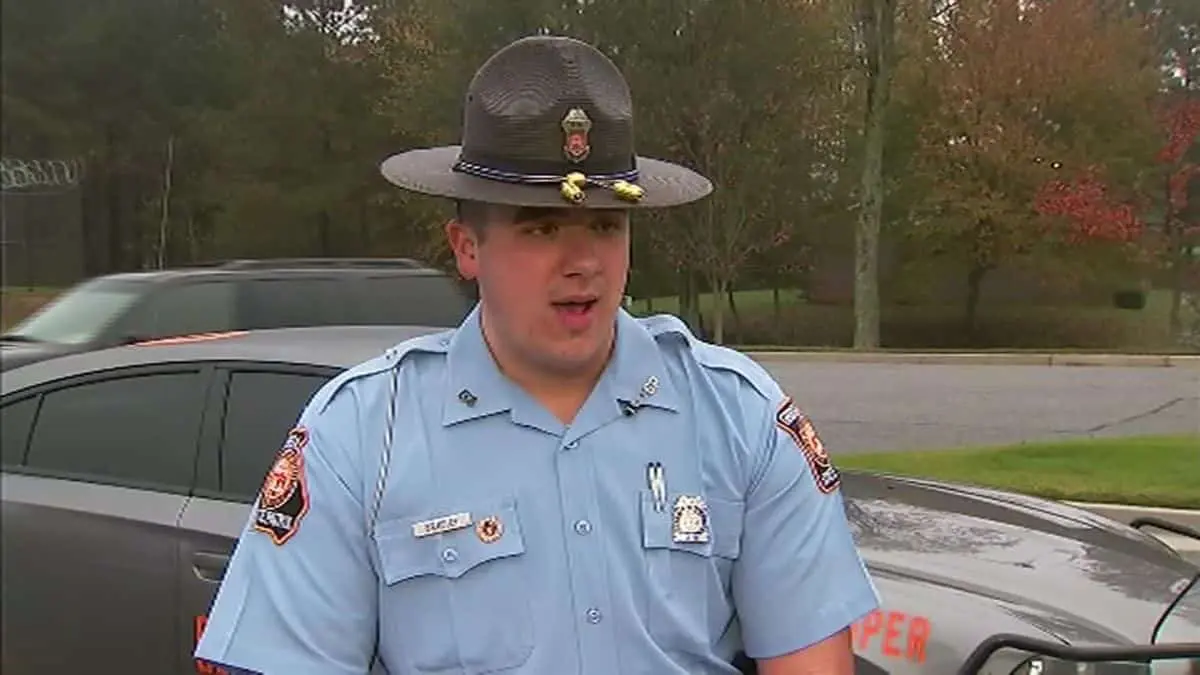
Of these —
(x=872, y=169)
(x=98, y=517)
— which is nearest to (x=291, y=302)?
(x=98, y=517)

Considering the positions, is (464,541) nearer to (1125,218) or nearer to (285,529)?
(285,529)

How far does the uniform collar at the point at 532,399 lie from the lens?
1.59 m

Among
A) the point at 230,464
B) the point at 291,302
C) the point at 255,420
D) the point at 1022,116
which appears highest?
the point at 1022,116

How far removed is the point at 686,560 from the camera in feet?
5.19

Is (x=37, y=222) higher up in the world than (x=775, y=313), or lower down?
higher up

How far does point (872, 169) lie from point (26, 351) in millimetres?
17655

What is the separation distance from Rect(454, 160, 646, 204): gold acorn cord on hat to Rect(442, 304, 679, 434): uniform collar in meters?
0.18

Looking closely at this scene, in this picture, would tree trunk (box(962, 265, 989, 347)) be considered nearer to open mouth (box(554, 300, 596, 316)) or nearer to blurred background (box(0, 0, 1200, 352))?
blurred background (box(0, 0, 1200, 352))

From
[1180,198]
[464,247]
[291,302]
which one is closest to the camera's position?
[464,247]

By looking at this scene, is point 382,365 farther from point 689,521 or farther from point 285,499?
point 689,521

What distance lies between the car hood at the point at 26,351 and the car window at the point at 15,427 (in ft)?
2.66

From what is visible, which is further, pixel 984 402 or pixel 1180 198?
pixel 1180 198

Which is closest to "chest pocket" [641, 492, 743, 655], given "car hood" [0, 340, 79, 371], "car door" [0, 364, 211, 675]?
"car door" [0, 364, 211, 675]

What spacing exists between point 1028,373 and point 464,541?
15965mm
